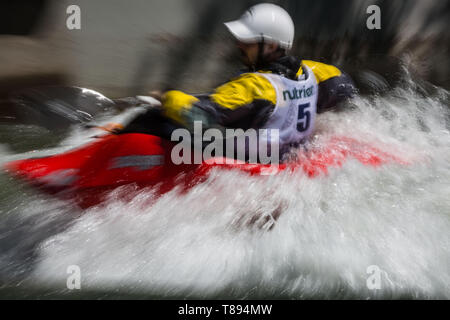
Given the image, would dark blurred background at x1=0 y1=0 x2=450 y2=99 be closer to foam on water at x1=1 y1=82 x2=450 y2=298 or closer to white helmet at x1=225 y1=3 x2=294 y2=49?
white helmet at x1=225 y1=3 x2=294 y2=49

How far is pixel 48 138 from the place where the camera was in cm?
284

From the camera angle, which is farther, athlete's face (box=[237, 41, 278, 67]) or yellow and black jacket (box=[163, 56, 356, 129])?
athlete's face (box=[237, 41, 278, 67])

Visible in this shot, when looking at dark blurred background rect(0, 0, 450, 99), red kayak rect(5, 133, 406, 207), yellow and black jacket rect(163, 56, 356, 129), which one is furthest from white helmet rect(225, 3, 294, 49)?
dark blurred background rect(0, 0, 450, 99)

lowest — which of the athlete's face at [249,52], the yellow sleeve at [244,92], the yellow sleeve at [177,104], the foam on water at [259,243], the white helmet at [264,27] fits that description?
the foam on water at [259,243]

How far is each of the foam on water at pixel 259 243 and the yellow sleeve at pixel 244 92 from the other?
14.1 inches

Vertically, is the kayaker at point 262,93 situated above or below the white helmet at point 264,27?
below

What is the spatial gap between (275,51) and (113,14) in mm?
2413

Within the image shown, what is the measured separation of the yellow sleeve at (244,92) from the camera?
5.64ft

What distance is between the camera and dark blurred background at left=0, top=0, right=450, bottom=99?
3459 mm

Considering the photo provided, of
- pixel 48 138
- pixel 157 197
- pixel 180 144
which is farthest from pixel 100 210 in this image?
pixel 48 138

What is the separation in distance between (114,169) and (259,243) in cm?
78

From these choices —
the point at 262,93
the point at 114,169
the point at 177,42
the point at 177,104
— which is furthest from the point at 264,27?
the point at 177,42

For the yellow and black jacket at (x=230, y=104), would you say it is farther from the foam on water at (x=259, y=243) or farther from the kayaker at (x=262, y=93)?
the foam on water at (x=259, y=243)

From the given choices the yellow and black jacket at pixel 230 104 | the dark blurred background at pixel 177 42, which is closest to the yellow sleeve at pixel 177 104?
the yellow and black jacket at pixel 230 104
